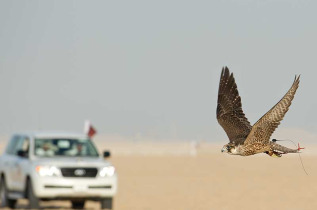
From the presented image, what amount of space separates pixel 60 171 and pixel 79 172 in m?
0.35

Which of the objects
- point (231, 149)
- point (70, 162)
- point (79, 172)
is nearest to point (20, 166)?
point (70, 162)

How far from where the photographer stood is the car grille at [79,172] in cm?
1752

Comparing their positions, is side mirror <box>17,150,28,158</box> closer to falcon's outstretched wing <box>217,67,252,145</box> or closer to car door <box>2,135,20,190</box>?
car door <box>2,135,20,190</box>

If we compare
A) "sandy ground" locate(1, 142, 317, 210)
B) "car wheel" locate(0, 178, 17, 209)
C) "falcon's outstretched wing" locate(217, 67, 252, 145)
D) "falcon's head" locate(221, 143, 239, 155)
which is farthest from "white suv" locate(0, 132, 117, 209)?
"falcon's head" locate(221, 143, 239, 155)

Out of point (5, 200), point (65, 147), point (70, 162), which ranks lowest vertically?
point (5, 200)

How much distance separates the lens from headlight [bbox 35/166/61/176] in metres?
17.4

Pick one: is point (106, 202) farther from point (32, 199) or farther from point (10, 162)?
point (10, 162)

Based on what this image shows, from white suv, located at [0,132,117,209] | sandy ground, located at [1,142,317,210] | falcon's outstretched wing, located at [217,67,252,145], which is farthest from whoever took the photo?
sandy ground, located at [1,142,317,210]

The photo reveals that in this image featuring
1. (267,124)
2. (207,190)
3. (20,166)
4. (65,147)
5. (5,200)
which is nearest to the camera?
(267,124)

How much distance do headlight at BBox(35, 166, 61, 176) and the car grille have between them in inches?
4.2

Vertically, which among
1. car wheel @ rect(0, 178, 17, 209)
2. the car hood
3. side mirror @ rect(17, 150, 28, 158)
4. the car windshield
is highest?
the car windshield

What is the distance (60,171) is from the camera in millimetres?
17500

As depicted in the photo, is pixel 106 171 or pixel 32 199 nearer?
pixel 32 199

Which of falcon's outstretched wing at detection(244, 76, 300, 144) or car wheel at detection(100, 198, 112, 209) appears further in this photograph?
car wheel at detection(100, 198, 112, 209)
